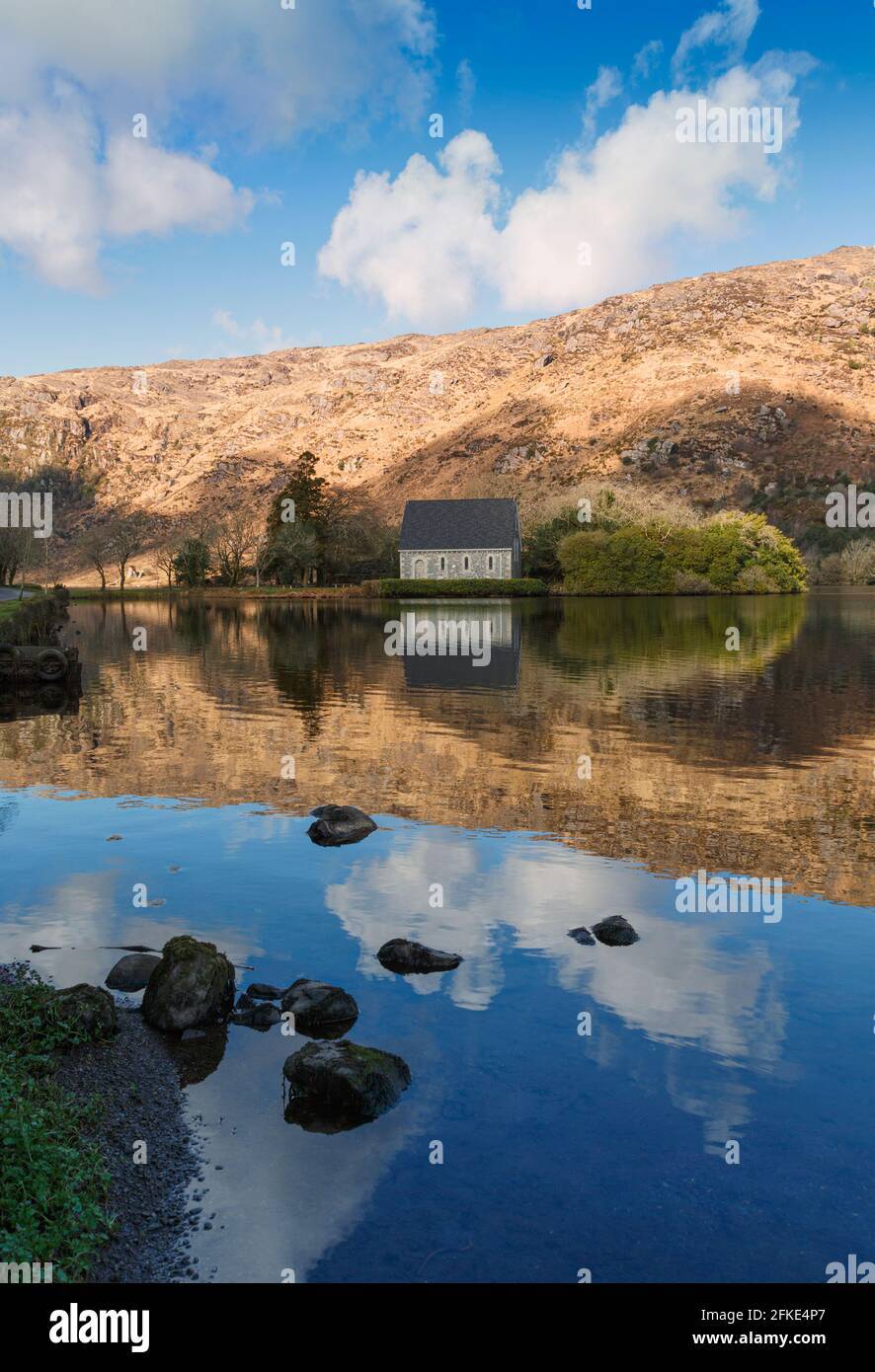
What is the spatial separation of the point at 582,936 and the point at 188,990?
16.7ft

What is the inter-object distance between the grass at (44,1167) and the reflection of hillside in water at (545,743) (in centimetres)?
972

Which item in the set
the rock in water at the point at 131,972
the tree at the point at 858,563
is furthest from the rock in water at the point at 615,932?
the tree at the point at 858,563

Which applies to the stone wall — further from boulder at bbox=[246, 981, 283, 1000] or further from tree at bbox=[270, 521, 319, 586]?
boulder at bbox=[246, 981, 283, 1000]

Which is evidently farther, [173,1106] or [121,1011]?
[121,1011]

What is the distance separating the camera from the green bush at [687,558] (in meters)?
99.9

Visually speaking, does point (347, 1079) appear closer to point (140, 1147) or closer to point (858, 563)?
point (140, 1147)

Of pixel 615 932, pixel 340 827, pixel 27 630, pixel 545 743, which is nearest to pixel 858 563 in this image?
pixel 27 630

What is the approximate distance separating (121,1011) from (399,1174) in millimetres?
4049

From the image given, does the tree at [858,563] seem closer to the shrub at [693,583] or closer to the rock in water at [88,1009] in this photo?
the shrub at [693,583]

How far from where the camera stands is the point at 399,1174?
25.0ft
